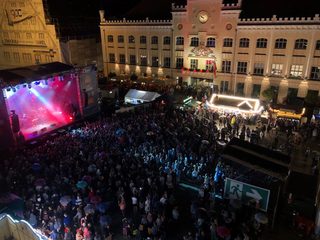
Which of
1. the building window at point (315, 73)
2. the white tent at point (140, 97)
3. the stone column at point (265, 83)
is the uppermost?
the building window at point (315, 73)

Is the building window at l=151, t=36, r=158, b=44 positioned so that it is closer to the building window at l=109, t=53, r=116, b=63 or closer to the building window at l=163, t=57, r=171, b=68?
the building window at l=163, t=57, r=171, b=68

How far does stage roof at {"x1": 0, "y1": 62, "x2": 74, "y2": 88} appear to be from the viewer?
80.3ft

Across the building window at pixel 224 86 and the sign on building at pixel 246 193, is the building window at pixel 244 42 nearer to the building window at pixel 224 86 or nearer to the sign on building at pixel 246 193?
the building window at pixel 224 86

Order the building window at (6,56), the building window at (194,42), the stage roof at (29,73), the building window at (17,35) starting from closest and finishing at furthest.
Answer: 1. the stage roof at (29,73)
2. the building window at (194,42)
3. the building window at (17,35)
4. the building window at (6,56)

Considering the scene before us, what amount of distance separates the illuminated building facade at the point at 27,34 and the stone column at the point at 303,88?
3612 centimetres

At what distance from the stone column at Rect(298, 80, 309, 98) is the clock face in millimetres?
14217

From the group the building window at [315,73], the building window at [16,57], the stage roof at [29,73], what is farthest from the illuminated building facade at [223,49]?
the building window at [16,57]

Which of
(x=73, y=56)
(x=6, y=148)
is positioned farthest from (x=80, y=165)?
(x=73, y=56)

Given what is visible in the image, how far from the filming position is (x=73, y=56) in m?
48.7

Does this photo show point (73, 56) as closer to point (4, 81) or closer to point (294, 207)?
point (4, 81)

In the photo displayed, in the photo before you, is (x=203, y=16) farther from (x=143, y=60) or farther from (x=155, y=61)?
(x=143, y=60)

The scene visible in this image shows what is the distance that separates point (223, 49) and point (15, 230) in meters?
32.6

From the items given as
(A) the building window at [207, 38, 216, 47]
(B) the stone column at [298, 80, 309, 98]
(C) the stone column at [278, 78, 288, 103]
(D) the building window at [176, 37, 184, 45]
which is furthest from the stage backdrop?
(B) the stone column at [298, 80, 309, 98]

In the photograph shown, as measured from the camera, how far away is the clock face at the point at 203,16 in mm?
37481
